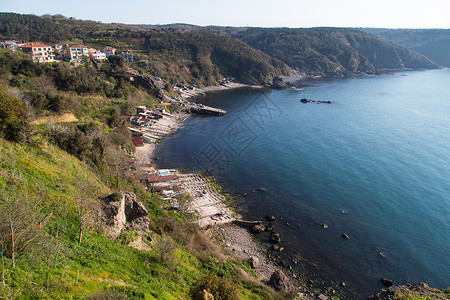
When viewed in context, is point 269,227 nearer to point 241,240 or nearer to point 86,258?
point 241,240

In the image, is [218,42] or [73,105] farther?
[218,42]

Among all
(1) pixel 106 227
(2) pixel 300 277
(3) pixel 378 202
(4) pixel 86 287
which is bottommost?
(2) pixel 300 277

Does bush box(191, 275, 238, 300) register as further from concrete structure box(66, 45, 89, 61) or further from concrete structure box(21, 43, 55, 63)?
concrete structure box(66, 45, 89, 61)

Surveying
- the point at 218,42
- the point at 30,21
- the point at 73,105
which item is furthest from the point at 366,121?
the point at 30,21

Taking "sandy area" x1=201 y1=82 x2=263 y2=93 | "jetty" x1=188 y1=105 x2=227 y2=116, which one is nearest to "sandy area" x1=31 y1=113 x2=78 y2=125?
"jetty" x1=188 y1=105 x2=227 y2=116

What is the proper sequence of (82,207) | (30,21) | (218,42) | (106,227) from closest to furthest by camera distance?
(82,207) < (106,227) < (30,21) < (218,42)

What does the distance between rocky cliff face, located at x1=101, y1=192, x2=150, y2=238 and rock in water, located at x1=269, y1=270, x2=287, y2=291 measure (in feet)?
44.8

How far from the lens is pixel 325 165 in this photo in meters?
53.5

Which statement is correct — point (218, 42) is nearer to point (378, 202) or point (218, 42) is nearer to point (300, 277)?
point (378, 202)

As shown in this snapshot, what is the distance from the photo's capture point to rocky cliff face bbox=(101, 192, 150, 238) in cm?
2045

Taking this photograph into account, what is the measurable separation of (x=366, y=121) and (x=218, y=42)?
110 m

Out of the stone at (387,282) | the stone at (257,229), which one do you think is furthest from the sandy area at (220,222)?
the stone at (387,282)

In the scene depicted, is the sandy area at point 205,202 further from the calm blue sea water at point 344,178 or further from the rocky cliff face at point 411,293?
the rocky cliff face at point 411,293

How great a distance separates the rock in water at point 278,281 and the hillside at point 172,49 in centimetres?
9914
